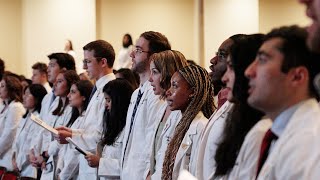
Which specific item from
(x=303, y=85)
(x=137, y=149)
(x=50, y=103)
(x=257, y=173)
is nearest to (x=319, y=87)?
(x=303, y=85)

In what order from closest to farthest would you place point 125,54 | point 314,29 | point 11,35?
point 314,29, point 125,54, point 11,35

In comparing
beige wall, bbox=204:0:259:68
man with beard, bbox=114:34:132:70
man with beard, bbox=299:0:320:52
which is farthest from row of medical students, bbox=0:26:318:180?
beige wall, bbox=204:0:259:68

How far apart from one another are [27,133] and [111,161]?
6.58ft

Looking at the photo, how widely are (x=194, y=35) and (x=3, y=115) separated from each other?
862 centimetres

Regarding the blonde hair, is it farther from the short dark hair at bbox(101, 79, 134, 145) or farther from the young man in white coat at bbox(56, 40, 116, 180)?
the young man in white coat at bbox(56, 40, 116, 180)

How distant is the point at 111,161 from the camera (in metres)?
4.94

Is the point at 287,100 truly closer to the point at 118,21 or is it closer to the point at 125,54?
the point at 125,54

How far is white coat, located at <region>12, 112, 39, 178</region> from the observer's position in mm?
6595

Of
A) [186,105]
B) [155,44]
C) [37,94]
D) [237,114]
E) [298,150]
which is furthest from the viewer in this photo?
[37,94]

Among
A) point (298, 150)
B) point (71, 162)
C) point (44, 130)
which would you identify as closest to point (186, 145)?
point (298, 150)

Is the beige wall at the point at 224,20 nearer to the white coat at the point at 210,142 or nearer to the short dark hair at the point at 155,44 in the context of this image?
the short dark hair at the point at 155,44

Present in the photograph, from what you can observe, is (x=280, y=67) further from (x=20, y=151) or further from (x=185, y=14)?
(x=185, y=14)

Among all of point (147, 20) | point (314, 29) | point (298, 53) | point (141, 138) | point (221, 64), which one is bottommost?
point (141, 138)

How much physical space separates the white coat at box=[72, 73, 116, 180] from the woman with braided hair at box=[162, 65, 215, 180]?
4.95ft
